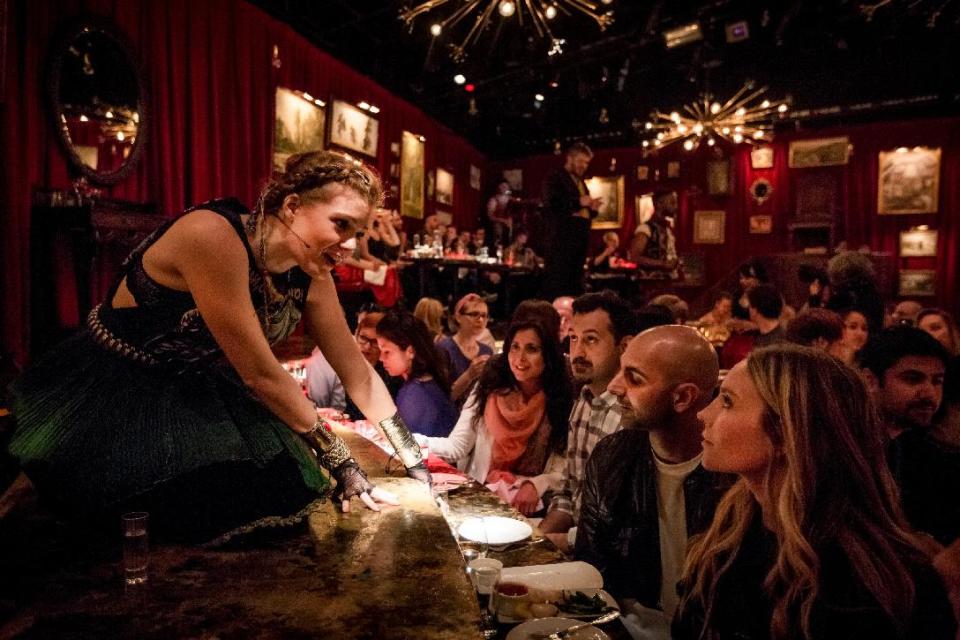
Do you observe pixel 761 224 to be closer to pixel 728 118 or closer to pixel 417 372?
pixel 728 118

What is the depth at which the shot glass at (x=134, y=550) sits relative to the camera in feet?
4.68

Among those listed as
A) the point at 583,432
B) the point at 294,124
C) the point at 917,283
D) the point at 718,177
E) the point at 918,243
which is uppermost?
the point at 718,177

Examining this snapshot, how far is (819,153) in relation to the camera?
40.4 feet

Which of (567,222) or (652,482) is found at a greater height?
(567,222)

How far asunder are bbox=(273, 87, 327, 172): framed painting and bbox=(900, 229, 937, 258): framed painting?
10534 mm

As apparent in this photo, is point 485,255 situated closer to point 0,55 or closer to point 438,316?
point 438,316

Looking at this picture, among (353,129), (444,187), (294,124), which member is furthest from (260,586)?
(444,187)

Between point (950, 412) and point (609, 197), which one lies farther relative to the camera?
point (609, 197)

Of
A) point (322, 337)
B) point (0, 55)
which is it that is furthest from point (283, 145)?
point (322, 337)

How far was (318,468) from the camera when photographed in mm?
1870

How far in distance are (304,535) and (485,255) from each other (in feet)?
28.3

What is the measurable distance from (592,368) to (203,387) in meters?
1.74

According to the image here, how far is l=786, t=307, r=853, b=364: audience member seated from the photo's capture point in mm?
3691

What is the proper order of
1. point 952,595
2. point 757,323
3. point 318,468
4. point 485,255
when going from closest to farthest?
point 952,595 < point 318,468 < point 757,323 < point 485,255
